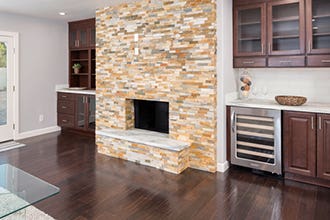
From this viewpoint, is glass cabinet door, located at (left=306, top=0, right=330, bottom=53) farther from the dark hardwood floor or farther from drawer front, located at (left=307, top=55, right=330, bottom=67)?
the dark hardwood floor

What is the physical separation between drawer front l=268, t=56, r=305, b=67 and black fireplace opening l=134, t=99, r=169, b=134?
169 centimetres

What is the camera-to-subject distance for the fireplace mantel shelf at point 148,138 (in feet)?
11.7

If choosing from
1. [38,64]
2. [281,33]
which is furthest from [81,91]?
[281,33]

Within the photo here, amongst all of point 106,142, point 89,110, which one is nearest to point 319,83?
point 106,142

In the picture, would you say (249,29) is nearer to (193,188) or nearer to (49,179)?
(193,188)

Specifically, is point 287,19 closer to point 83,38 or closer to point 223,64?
point 223,64

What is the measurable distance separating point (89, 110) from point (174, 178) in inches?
110

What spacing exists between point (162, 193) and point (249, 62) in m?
2.15

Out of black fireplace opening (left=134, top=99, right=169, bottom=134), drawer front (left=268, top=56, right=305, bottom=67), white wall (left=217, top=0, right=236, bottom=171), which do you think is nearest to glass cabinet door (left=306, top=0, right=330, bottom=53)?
drawer front (left=268, top=56, right=305, bottom=67)

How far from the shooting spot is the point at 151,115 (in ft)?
14.5

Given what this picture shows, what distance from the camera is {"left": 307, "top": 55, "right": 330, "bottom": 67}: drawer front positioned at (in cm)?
312

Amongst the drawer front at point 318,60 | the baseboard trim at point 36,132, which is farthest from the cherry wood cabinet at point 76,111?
the drawer front at point 318,60

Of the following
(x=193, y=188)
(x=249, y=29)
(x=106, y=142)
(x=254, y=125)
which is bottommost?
(x=193, y=188)

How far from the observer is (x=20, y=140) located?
17.1 ft
